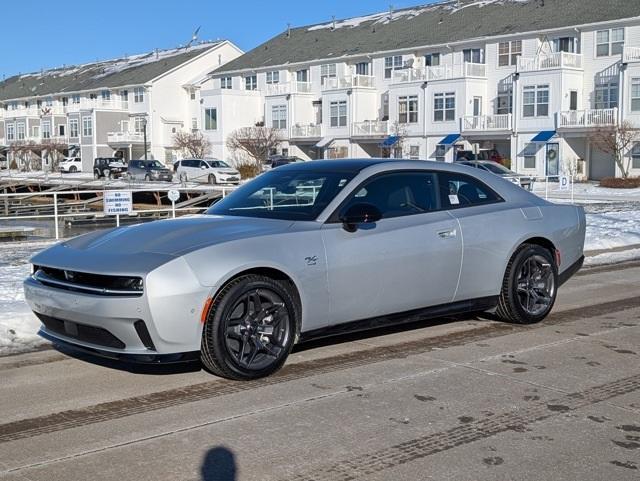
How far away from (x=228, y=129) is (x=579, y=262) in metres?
62.6

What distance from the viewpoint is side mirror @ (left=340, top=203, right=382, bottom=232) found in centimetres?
684

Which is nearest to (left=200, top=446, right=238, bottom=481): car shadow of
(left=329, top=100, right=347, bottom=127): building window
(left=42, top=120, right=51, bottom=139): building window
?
(left=329, top=100, right=347, bottom=127): building window

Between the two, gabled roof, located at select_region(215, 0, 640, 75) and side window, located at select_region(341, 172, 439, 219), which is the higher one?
gabled roof, located at select_region(215, 0, 640, 75)

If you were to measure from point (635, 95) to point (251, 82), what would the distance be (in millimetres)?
34099

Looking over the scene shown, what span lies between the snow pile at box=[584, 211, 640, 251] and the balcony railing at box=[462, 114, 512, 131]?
104 ft

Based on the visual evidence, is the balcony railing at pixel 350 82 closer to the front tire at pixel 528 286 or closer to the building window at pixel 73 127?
the building window at pixel 73 127

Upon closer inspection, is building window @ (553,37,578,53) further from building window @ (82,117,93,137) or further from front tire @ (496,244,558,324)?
building window @ (82,117,93,137)

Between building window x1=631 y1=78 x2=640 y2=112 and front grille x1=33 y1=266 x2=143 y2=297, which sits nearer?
front grille x1=33 y1=266 x2=143 y2=297

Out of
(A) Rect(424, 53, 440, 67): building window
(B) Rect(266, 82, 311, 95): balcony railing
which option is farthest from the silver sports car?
(B) Rect(266, 82, 311, 95): balcony railing

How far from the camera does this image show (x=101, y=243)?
660 centimetres

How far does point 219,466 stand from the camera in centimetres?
466

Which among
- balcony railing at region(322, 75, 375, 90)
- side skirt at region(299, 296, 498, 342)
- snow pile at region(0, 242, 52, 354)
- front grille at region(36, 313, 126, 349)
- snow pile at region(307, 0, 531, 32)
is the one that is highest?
snow pile at region(307, 0, 531, 32)

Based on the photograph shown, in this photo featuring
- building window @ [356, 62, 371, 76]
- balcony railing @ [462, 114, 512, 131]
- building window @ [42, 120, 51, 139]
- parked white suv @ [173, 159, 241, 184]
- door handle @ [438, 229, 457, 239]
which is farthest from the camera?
building window @ [42, 120, 51, 139]

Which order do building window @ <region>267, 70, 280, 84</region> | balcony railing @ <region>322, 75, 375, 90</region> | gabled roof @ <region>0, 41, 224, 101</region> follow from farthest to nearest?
gabled roof @ <region>0, 41, 224, 101</region>, building window @ <region>267, 70, 280, 84</region>, balcony railing @ <region>322, 75, 375, 90</region>
